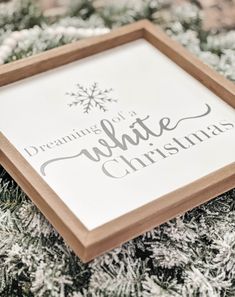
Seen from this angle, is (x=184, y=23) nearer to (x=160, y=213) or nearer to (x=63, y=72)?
(x=63, y=72)

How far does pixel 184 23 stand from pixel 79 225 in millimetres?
446

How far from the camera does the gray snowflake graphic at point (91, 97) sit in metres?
0.80

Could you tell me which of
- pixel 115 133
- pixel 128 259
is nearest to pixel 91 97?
pixel 115 133

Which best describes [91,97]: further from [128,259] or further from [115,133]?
[128,259]

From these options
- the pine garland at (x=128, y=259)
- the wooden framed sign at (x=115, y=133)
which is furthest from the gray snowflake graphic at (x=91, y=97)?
the pine garland at (x=128, y=259)

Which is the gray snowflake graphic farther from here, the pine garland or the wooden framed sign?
the pine garland

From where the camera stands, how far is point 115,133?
0.76m

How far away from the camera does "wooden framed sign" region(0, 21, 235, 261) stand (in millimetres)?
669

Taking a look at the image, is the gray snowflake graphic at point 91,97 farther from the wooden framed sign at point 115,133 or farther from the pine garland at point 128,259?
the pine garland at point 128,259

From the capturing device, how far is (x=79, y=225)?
645 mm

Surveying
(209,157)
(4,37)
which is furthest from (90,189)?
(4,37)

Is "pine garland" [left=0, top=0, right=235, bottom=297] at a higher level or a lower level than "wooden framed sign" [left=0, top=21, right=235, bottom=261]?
lower

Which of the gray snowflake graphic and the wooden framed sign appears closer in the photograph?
the wooden framed sign

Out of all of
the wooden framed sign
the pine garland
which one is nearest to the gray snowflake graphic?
the wooden framed sign
